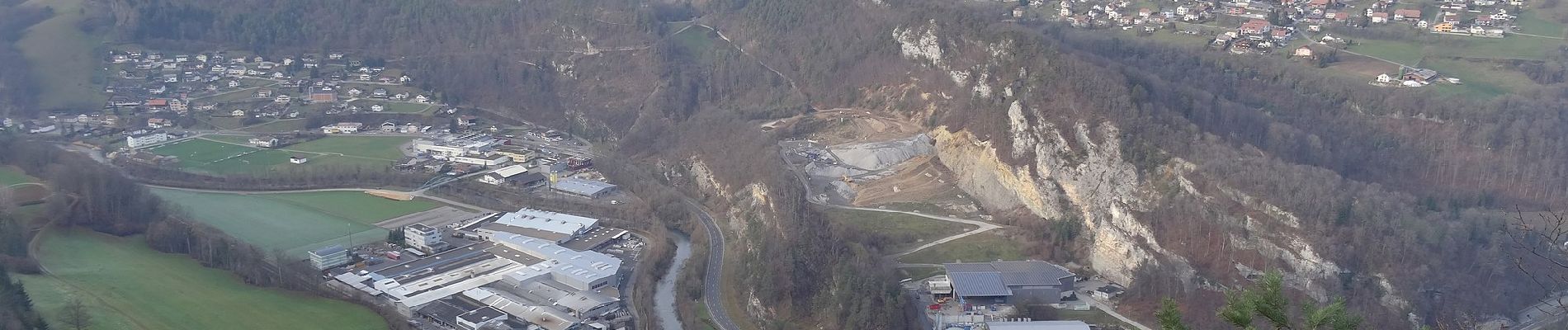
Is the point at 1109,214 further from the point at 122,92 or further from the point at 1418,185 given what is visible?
the point at 122,92

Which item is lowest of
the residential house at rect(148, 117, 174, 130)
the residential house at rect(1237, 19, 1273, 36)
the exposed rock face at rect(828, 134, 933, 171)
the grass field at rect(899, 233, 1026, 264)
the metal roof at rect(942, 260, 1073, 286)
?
the grass field at rect(899, 233, 1026, 264)

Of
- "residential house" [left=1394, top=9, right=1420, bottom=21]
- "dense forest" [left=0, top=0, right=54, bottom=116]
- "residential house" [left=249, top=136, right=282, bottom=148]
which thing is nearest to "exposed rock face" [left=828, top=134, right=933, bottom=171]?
"residential house" [left=249, top=136, right=282, bottom=148]

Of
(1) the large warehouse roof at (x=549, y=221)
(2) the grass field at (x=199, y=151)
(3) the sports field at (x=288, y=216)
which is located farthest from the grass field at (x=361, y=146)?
(1) the large warehouse roof at (x=549, y=221)

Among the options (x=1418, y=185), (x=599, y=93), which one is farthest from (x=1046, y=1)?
(x=1418, y=185)

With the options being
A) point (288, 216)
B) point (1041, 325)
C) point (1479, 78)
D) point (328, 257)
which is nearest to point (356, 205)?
point (288, 216)

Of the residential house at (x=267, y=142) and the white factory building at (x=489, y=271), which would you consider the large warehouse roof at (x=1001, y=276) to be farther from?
the residential house at (x=267, y=142)

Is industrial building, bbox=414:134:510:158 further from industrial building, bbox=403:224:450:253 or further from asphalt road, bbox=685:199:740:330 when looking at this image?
asphalt road, bbox=685:199:740:330
